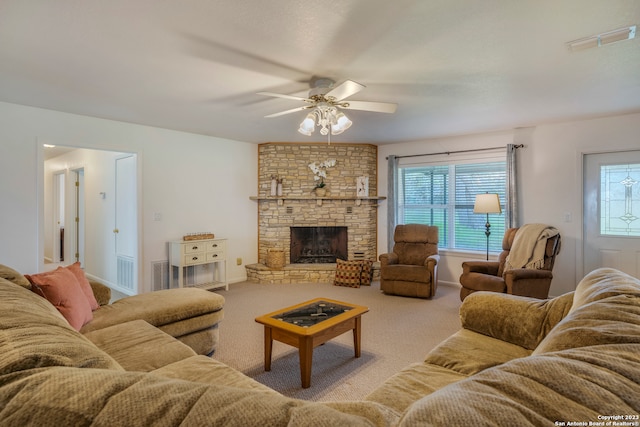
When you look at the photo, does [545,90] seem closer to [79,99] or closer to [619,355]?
[619,355]

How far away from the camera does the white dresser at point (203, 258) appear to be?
4680 millimetres

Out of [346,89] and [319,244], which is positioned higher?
[346,89]

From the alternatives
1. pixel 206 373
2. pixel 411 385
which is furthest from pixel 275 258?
pixel 411 385

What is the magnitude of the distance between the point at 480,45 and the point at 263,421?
8.47ft

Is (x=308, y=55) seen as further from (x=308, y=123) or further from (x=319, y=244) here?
(x=319, y=244)

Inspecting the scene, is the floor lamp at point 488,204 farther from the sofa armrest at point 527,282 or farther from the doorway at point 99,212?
the doorway at point 99,212

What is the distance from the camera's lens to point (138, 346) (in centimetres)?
198

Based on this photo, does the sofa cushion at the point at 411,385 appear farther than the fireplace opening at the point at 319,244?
No

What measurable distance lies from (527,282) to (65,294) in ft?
13.9

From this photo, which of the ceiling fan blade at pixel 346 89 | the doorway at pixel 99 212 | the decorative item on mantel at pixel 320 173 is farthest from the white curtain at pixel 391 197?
the doorway at pixel 99 212

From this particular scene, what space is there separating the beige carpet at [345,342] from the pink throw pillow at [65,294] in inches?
44.4

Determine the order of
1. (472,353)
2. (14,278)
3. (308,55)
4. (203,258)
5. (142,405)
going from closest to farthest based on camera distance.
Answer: (142,405) → (472,353) → (14,278) → (308,55) → (203,258)

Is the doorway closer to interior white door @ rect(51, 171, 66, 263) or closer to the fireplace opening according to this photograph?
interior white door @ rect(51, 171, 66, 263)

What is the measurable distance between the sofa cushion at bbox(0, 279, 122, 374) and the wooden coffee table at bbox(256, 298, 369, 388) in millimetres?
1478
